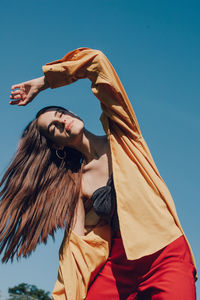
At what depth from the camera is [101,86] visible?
11.3 ft

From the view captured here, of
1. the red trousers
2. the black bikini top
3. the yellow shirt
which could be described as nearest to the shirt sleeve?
the yellow shirt

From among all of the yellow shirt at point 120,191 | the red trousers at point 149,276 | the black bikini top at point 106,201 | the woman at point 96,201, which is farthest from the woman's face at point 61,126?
the red trousers at point 149,276

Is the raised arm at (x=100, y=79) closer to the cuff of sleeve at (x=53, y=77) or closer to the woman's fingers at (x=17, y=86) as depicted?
the cuff of sleeve at (x=53, y=77)

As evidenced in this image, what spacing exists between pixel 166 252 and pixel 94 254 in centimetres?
64

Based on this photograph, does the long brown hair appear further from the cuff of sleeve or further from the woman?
the cuff of sleeve

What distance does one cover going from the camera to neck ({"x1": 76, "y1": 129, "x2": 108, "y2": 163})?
12.4 ft

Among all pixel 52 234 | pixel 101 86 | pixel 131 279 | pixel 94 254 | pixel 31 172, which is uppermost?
pixel 101 86

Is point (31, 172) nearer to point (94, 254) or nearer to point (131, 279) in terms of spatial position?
point (94, 254)

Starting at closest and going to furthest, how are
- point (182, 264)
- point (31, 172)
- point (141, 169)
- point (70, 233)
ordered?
point (182, 264) < point (141, 169) < point (70, 233) < point (31, 172)

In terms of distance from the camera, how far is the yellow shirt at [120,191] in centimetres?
312

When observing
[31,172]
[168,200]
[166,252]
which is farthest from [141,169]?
[31,172]

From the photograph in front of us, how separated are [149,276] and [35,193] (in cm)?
134

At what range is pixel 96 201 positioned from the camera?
3.46 metres

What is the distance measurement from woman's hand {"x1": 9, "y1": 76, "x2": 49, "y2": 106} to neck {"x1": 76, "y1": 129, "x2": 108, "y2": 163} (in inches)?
21.4
